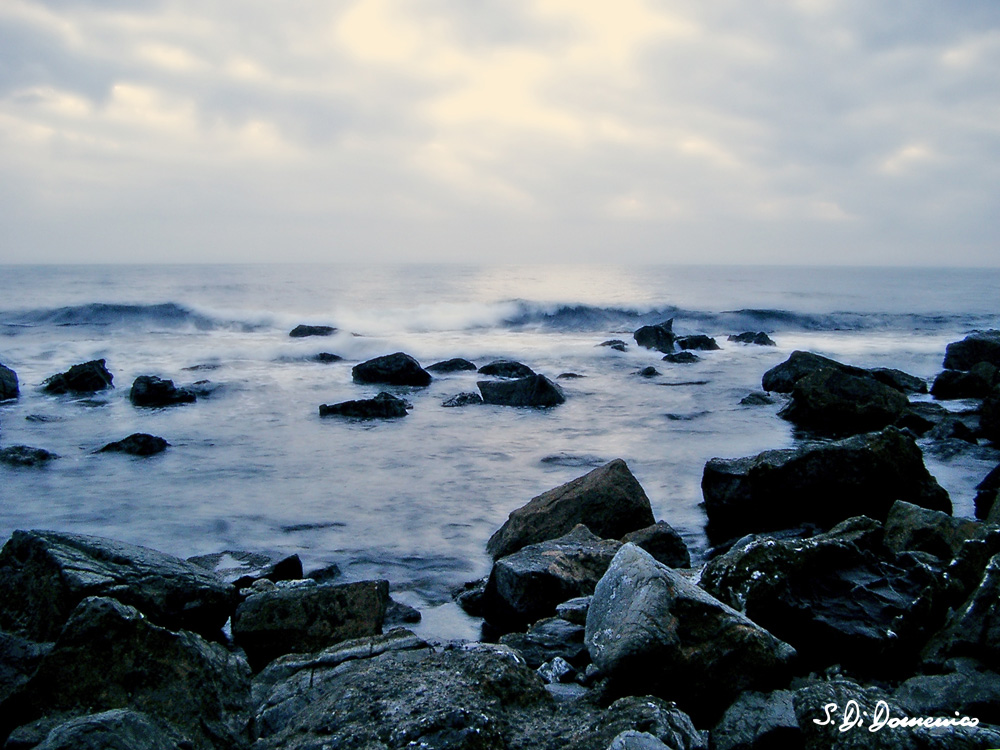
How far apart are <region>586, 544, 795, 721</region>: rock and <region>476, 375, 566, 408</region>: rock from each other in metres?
10.3

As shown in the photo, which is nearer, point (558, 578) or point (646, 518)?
point (558, 578)

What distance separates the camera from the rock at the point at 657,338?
74.0ft

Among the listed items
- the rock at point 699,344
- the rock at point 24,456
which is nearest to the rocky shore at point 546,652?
the rock at point 24,456

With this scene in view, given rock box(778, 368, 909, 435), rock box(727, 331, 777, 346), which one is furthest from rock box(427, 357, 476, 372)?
rock box(727, 331, 777, 346)

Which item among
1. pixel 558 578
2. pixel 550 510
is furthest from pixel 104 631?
pixel 550 510

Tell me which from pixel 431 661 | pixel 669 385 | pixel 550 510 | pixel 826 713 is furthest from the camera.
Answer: pixel 669 385

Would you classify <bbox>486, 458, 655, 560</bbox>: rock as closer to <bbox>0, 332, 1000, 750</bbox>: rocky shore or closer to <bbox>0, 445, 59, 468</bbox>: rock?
<bbox>0, 332, 1000, 750</bbox>: rocky shore

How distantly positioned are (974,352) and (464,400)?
11514mm

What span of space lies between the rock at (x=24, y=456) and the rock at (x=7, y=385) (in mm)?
5216

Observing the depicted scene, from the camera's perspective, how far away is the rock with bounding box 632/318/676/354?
22547 millimetres

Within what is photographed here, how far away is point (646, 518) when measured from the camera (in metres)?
6.37

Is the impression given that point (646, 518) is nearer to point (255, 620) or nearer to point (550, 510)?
point (550, 510)

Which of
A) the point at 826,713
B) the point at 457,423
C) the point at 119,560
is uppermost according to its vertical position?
the point at 826,713

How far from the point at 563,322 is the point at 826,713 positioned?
3292 centimetres
